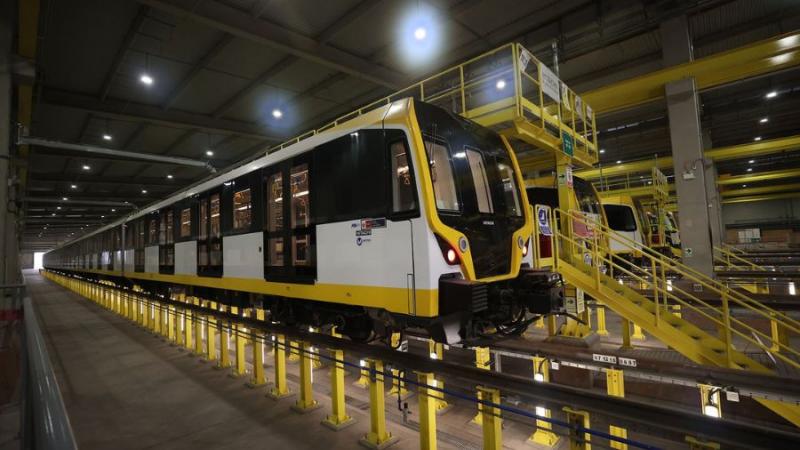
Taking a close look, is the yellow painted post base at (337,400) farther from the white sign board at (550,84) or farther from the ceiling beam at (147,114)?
the ceiling beam at (147,114)

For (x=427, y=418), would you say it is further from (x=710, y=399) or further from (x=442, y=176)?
(x=710, y=399)

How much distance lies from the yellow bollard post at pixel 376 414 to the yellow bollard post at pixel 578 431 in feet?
5.91

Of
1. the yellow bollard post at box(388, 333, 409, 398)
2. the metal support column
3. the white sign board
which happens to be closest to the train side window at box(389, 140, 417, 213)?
the yellow bollard post at box(388, 333, 409, 398)

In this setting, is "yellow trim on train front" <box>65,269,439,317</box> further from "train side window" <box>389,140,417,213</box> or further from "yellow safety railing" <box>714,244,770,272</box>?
"yellow safety railing" <box>714,244,770,272</box>

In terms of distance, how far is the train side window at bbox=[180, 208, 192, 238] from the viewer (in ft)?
25.0

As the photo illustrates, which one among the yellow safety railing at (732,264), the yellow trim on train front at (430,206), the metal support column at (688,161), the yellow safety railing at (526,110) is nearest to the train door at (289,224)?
the yellow safety railing at (526,110)

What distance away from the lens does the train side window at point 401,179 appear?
3.58 m

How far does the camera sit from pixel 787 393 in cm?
350

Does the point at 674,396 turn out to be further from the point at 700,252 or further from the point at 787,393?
the point at 700,252

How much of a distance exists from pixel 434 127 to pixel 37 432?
3.44m

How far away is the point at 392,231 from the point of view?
3.60m

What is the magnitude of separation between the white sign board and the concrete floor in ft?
16.5

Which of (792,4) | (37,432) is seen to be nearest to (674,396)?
(37,432)

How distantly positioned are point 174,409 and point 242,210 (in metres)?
2.83
